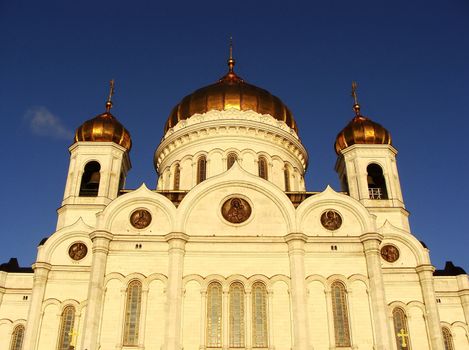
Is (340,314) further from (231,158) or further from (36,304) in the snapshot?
(36,304)

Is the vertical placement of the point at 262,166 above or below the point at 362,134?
below

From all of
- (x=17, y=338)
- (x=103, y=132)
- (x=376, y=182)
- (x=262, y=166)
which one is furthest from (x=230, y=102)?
(x=17, y=338)

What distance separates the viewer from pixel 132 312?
1972 cm

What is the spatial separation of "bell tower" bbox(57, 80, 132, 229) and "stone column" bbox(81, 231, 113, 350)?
3250mm

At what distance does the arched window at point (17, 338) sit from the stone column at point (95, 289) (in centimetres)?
508

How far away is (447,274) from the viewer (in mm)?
24531

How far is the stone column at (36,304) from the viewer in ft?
65.2

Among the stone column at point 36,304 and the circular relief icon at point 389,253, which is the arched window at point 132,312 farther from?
the circular relief icon at point 389,253

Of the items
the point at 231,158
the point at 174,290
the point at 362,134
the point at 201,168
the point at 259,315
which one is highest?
the point at 362,134

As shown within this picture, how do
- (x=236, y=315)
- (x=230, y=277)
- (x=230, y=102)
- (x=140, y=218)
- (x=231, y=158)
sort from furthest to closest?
(x=230, y=102) → (x=231, y=158) → (x=140, y=218) → (x=230, y=277) → (x=236, y=315)

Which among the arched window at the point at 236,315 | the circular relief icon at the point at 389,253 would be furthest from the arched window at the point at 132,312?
the circular relief icon at the point at 389,253

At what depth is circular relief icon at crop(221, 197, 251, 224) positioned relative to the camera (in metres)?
21.7

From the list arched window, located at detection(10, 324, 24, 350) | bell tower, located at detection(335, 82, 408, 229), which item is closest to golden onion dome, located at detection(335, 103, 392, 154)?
bell tower, located at detection(335, 82, 408, 229)

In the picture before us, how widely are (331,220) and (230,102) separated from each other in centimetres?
1055
